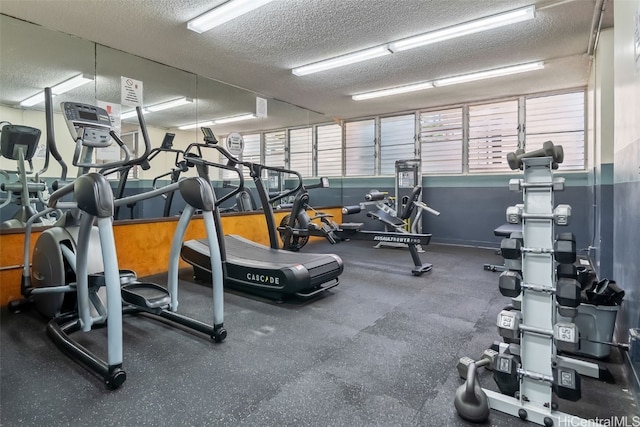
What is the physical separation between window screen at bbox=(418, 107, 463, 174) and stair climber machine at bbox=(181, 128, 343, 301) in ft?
13.9

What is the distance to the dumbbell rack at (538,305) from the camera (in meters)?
1.44

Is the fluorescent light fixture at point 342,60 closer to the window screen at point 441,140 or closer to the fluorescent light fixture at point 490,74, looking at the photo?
the fluorescent light fixture at point 490,74

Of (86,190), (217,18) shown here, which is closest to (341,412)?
(86,190)

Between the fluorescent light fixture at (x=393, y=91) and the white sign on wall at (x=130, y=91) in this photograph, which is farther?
the fluorescent light fixture at (x=393, y=91)

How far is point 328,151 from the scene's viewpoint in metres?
7.95

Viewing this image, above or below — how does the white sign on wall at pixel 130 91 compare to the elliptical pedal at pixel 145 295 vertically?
above

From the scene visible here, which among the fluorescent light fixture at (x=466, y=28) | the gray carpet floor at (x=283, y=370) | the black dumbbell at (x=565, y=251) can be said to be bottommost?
the gray carpet floor at (x=283, y=370)

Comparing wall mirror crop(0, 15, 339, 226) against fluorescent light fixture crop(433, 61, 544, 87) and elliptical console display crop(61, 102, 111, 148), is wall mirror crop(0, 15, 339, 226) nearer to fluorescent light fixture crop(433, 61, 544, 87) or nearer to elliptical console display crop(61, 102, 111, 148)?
elliptical console display crop(61, 102, 111, 148)

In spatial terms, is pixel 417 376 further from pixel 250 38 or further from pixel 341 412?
pixel 250 38

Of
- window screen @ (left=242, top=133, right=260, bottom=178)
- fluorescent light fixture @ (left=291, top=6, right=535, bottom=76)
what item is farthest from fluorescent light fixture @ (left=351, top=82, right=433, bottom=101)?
window screen @ (left=242, top=133, right=260, bottom=178)

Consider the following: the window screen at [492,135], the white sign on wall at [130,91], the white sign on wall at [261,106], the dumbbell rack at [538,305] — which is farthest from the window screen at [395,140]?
the dumbbell rack at [538,305]

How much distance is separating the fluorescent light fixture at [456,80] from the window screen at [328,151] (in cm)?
166

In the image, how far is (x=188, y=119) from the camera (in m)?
5.95

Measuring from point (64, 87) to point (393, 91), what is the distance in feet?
16.5
